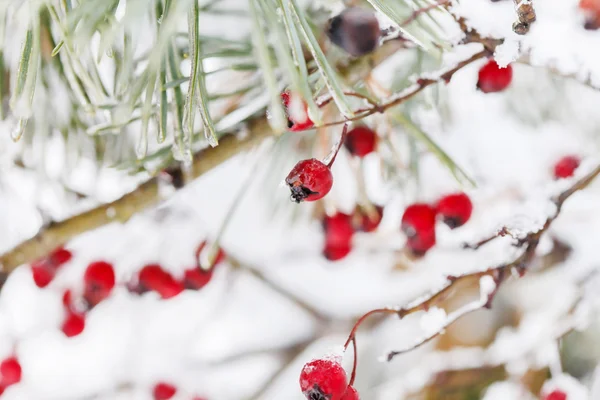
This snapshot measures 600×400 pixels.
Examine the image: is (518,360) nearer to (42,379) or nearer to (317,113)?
(317,113)

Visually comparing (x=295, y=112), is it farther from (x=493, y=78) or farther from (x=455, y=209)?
(x=455, y=209)

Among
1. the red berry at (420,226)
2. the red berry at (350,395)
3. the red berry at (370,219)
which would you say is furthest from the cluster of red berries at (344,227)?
the red berry at (350,395)

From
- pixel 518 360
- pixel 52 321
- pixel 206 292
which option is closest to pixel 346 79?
pixel 518 360

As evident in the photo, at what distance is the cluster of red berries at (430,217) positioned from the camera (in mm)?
662

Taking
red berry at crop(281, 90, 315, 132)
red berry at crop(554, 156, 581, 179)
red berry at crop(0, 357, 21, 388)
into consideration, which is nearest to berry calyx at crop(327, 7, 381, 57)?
red berry at crop(281, 90, 315, 132)

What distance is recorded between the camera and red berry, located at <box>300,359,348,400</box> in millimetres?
407

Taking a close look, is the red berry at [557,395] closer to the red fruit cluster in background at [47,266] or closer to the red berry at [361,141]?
the red berry at [361,141]

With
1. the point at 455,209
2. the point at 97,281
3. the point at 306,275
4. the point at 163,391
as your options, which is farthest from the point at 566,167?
the point at 306,275

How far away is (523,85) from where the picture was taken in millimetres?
1074

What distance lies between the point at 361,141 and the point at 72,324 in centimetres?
53

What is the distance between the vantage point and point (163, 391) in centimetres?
111

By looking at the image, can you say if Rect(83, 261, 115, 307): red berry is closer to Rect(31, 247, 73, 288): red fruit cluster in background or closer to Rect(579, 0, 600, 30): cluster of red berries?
Rect(31, 247, 73, 288): red fruit cluster in background

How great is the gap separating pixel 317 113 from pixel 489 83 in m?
0.28

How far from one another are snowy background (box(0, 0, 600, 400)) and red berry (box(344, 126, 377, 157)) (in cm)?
8
